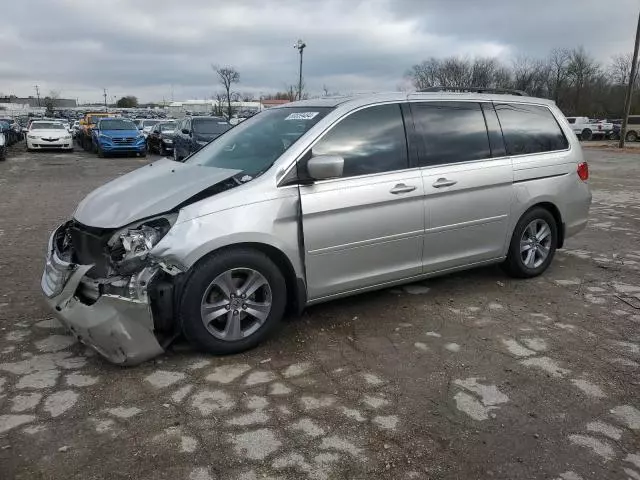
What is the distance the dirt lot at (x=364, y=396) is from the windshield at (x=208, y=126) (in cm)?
1258

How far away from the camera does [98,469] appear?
102 inches

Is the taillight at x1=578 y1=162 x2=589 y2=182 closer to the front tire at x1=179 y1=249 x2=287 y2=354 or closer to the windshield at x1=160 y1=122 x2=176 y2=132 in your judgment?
the front tire at x1=179 y1=249 x2=287 y2=354

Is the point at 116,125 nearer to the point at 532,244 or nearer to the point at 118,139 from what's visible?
the point at 118,139

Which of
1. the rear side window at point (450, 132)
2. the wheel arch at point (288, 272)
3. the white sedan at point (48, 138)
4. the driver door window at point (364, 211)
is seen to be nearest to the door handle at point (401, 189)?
the driver door window at point (364, 211)

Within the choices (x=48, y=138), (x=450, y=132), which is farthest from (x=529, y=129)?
(x=48, y=138)

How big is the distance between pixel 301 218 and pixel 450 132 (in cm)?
172

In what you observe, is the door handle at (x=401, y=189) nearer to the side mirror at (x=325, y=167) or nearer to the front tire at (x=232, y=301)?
the side mirror at (x=325, y=167)

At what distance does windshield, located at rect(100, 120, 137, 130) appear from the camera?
75.4 ft

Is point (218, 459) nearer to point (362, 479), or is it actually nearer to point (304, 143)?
point (362, 479)

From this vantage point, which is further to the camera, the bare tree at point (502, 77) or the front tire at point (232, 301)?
the bare tree at point (502, 77)

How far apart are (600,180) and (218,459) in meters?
14.8

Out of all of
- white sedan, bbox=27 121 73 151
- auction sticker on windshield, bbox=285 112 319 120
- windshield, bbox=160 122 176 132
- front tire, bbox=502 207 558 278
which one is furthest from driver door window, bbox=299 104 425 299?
white sedan, bbox=27 121 73 151

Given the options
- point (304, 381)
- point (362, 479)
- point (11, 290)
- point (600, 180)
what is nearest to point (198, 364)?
point (304, 381)

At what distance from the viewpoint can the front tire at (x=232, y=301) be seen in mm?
3512
